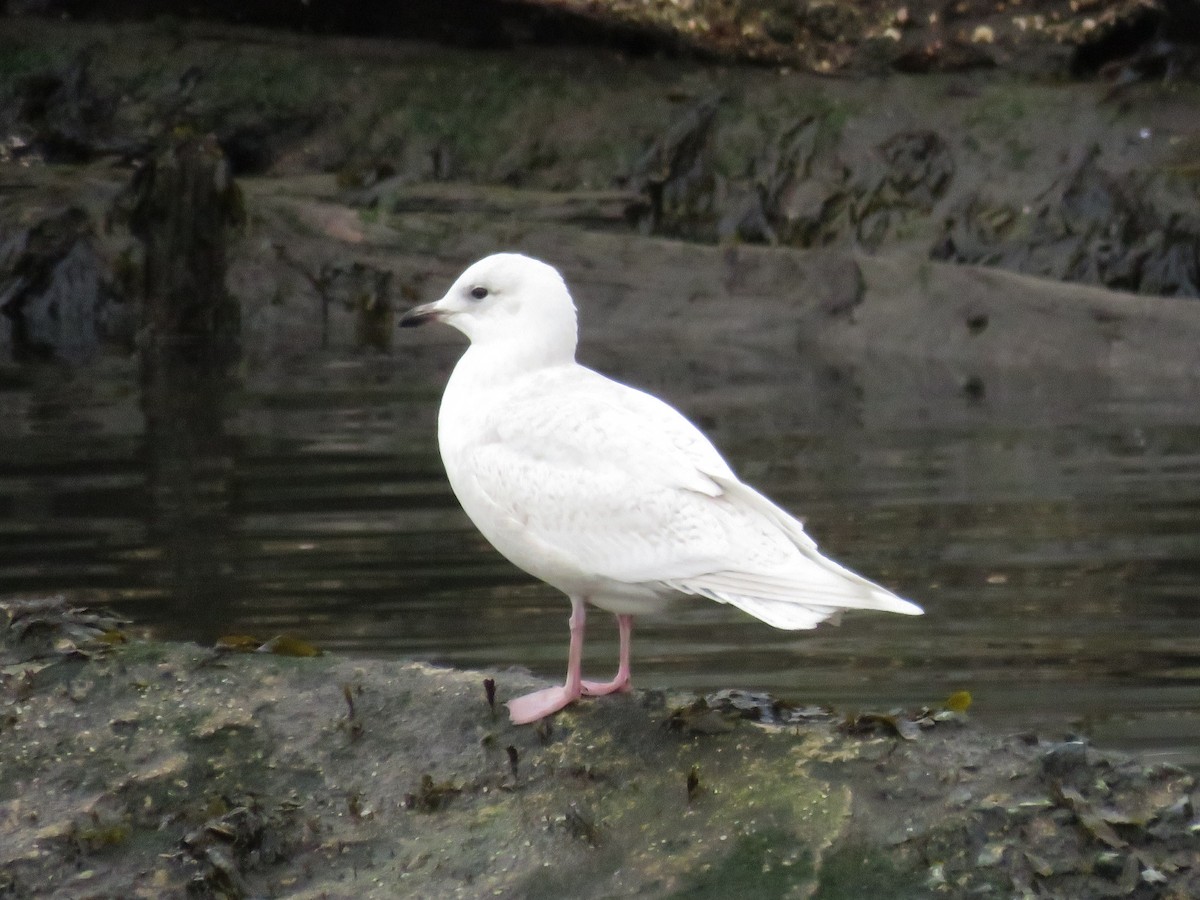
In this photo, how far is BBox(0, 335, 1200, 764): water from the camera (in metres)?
6.16

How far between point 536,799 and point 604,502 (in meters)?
0.68

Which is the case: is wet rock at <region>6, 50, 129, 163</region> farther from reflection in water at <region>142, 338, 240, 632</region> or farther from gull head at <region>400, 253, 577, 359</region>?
gull head at <region>400, 253, 577, 359</region>

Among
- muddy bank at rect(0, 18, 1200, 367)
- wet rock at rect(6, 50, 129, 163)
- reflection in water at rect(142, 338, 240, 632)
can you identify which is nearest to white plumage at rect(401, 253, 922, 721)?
reflection in water at rect(142, 338, 240, 632)

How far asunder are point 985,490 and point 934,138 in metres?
5.87

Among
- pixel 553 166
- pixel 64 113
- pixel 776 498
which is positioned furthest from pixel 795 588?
pixel 64 113

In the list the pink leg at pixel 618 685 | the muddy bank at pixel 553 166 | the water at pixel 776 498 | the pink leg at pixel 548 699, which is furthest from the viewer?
the muddy bank at pixel 553 166

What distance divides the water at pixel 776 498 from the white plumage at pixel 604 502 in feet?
4.72

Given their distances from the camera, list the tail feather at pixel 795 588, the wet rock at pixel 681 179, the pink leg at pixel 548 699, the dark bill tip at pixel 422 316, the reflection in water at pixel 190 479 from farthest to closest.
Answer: the wet rock at pixel 681 179
the reflection in water at pixel 190 479
the dark bill tip at pixel 422 316
the pink leg at pixel 548 699
the tail feather at pixel 795 588

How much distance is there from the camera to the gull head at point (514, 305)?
15.8ft

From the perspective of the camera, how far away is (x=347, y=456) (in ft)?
32.2

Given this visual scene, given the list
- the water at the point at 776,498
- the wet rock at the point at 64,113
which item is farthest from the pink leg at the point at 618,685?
the wet rock at the point at 64,113

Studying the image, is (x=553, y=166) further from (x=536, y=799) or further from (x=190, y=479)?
(x=536, y=799)

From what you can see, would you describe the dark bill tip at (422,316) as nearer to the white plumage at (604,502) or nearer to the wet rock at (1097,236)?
the white plumage at (604,502)

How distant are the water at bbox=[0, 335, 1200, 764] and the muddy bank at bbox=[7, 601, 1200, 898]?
149 centimetres
